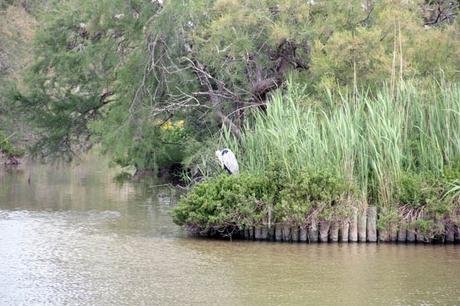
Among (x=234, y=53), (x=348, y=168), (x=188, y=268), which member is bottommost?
(x=188, y=268)

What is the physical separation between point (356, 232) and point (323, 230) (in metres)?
0.48

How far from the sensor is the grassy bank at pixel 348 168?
1218cm

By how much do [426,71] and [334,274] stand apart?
6.89 meters

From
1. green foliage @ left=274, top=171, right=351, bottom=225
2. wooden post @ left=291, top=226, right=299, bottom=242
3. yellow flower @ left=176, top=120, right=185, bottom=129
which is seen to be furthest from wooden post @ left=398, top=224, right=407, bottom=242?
yellow flower @ left=176, top=120, right=185, bottom=129

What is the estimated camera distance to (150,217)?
52.1 ft

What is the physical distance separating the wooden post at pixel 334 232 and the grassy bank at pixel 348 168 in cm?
17

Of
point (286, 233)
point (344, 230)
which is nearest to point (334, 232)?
point (344, 230)

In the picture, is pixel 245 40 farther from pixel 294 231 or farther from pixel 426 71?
pixel 294 231

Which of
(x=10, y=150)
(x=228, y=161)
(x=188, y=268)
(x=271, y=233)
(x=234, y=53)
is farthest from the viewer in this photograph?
(x=10, y=150)

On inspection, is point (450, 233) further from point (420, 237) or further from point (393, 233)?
point (393, 233)

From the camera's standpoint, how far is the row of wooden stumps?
489 inches

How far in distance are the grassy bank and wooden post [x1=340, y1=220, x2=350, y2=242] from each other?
0.14 meters

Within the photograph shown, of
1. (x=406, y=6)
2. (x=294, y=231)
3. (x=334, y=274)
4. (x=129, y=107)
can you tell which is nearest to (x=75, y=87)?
(x=129, y=107)

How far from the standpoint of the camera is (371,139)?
1286cm
